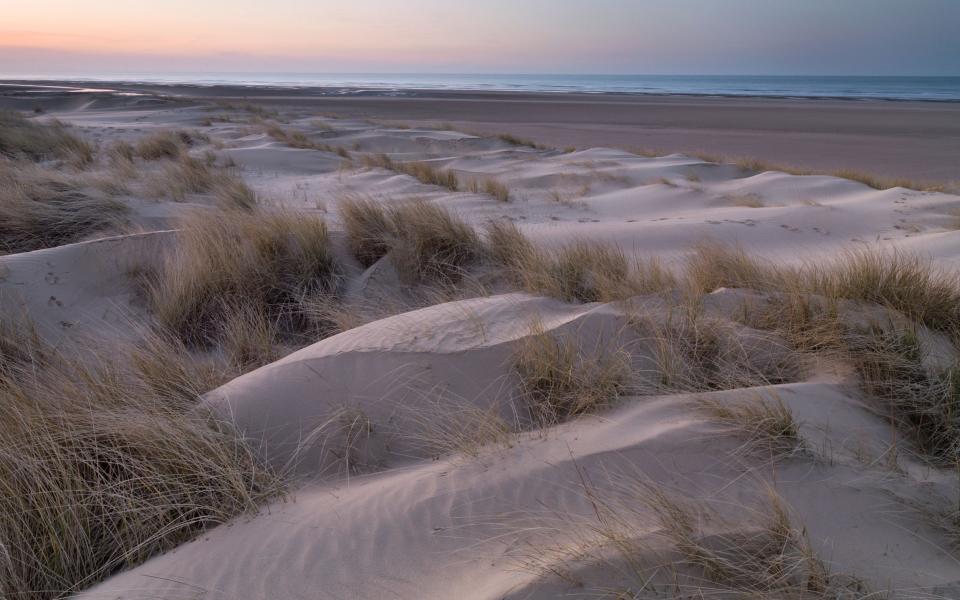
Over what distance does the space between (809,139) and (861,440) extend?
21112 mm

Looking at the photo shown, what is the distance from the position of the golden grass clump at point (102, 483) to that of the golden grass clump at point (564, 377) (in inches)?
46.1

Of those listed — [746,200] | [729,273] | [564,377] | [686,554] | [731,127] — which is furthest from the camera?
[731,127]

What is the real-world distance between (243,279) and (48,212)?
3.10 meters

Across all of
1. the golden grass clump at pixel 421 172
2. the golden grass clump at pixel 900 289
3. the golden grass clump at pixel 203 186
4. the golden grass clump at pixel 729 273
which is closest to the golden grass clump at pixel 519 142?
the golden grass clump at pixel 421 172

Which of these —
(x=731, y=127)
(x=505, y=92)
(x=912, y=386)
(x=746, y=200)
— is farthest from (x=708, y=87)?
(x=912, y=386)

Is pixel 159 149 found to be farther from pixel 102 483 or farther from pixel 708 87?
pixel 708 87

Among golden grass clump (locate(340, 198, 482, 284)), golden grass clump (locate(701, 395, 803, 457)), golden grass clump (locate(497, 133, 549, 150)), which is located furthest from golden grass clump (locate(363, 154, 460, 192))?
golden grass clump (locate(701, 395, 803, 457))

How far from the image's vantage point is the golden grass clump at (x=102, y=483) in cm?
182

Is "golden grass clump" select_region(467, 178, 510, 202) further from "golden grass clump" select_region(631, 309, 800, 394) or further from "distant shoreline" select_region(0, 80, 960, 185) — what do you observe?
"distant shoreline" select_region(0, 80, 960, 185)

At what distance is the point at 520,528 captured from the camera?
70.5 inches

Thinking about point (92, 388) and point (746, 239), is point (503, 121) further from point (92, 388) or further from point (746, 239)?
point (92, 388)

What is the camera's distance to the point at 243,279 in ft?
14.2

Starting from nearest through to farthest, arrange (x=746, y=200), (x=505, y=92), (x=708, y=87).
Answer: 1. (x=746, y=200)
2. (x=505, y=92)
3. (x=708, y=87)

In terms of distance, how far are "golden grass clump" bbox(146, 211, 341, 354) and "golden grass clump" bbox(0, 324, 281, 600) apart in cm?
122
